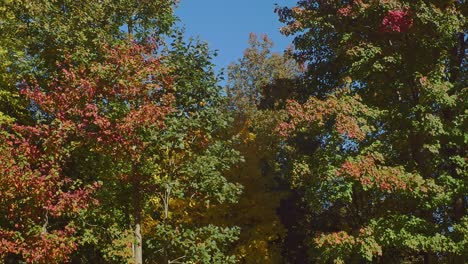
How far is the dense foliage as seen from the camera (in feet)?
37.6

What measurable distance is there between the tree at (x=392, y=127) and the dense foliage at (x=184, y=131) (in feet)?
0.16

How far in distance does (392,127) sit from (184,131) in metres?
6.71

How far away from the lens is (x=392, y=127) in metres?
14.7

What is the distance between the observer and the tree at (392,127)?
12.6 meters

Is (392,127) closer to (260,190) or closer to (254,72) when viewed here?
(260,190)

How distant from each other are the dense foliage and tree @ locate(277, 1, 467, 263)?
5 centimetres

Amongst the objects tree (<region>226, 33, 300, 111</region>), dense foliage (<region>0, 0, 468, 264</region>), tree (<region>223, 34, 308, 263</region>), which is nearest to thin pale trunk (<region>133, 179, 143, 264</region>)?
dense foliage (<region>0, 0, 468, 264</region>)

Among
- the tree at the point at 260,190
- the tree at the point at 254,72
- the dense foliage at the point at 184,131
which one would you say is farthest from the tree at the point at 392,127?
the tree at the point at 254,72

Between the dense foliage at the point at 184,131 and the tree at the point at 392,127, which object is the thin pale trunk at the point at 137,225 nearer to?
the dense foliage at the point at 184,131

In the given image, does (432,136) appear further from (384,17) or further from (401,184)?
(384,17)

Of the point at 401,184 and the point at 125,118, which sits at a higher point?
the point at 125,118

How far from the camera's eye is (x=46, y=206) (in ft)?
35.6

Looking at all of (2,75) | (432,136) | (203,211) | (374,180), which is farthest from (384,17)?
(2,75)

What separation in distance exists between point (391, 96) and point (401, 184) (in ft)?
12.9
